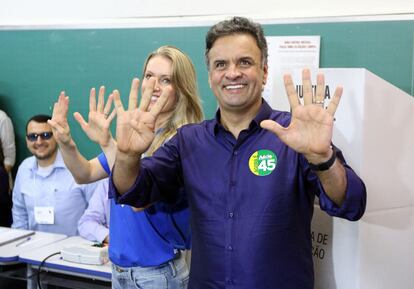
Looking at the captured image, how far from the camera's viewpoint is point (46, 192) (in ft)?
10.2

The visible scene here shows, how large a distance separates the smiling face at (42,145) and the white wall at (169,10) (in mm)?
974

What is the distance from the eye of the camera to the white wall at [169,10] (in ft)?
9.80

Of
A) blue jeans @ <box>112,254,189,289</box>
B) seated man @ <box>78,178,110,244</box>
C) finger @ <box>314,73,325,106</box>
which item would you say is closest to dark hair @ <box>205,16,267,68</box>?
finger @ <box>314,73,325,106</box>

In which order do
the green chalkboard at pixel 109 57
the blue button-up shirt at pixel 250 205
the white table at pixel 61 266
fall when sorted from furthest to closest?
the green chalkboard at pixel 109 57 → the white table at pixel 61 266 → the blue button-up shirt at pixel 250 205

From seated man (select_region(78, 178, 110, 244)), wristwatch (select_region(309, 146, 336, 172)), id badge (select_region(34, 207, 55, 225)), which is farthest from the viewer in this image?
id badge (select_region(34, 207, 55, 225))

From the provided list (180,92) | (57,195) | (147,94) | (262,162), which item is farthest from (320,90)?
(57,195)

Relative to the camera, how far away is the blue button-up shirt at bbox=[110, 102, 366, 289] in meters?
1.28

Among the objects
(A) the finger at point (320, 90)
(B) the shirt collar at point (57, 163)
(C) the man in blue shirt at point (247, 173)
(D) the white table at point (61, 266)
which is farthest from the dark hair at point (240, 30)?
(B) the shirt collar at point (57, 163)

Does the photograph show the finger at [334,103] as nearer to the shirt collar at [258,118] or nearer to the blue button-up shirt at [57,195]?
the shirt collar at [258,118]

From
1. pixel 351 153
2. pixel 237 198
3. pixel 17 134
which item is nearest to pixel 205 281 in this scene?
pixel 237 198

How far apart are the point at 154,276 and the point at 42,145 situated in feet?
6.11

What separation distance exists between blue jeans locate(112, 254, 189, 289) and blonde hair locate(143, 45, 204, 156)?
1.54 ft

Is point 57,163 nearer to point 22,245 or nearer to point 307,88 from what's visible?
point 22,245

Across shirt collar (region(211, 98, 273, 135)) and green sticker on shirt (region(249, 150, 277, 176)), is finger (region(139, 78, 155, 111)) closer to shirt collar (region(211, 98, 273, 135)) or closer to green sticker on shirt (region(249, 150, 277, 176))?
shirt collar (region(211, 98, 273, 135))
